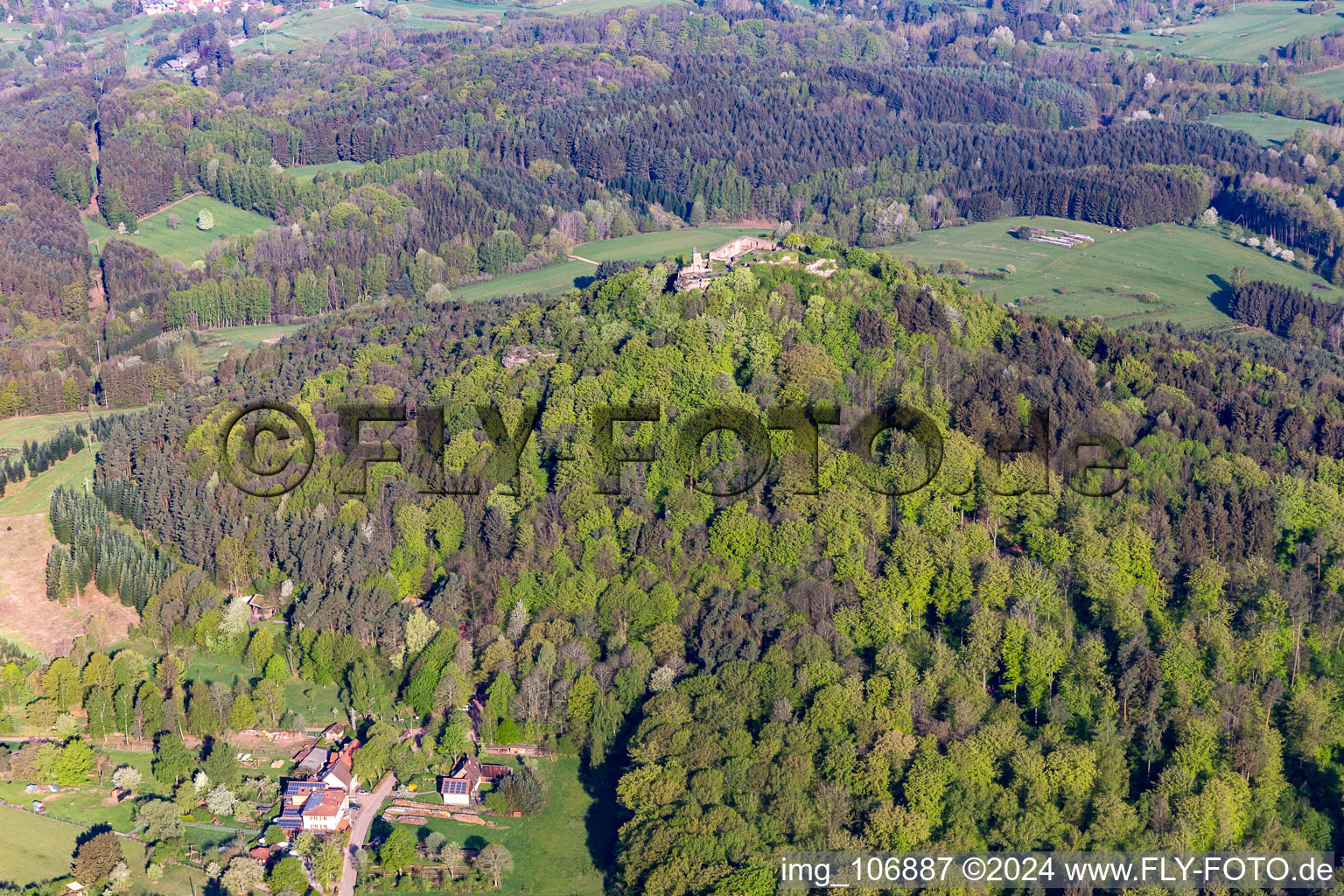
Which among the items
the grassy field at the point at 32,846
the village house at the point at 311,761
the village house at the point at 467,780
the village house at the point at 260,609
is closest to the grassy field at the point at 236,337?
the village house at the point at 260,609

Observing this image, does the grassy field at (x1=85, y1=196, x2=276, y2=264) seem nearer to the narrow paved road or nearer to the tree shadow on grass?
the narrow paved road

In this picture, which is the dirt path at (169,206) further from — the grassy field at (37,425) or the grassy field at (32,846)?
the grassy field at (32,846)

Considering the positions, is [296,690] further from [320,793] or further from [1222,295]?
[1222,295]

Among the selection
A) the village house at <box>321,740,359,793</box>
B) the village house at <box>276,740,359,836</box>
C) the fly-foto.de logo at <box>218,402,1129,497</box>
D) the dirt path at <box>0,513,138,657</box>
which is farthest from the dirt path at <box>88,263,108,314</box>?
the village house at <box>321,740,359,793</box>

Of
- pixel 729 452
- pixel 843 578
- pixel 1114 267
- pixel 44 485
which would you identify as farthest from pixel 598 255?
pixel 843 578

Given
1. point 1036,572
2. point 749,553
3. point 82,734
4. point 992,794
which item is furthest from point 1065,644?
point 82,734
